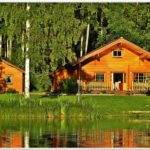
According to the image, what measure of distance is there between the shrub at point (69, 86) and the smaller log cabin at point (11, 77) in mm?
3370

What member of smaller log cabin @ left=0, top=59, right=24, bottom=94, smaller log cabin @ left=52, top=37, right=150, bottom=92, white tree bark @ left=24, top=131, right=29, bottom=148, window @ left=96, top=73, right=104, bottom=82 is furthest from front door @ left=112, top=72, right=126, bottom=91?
white tree bark @ left=24, top=131, right=29, bottom=148

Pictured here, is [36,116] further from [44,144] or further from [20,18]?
[44,144]

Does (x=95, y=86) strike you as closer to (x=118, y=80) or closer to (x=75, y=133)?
(x=118, y=80)

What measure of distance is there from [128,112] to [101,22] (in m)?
28.7

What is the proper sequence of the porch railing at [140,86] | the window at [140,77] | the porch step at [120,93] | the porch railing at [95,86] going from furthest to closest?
the window at [140,77] < the porch railing at [95,86] < the porch railing at [140,86] < the porch step at [120,93]

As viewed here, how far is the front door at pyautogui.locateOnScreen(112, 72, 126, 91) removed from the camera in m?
64.9

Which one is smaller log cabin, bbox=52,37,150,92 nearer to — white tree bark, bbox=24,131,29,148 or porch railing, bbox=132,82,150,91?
porch railing, bbox=132,82,150,91

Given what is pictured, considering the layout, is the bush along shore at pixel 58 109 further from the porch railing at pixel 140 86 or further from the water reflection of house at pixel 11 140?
the porch railing at pixel 140 86

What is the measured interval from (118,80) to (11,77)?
9556 mm

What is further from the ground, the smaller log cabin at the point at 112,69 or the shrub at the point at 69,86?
the smaller log cabin at the point at 112,69

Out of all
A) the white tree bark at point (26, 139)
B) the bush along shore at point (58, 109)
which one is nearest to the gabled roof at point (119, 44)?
the bush along shore at point (58, 109)

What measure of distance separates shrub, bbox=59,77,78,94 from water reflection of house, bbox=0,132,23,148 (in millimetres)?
26201

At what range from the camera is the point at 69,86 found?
63812 millimetres

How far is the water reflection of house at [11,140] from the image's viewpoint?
32.3 meters
